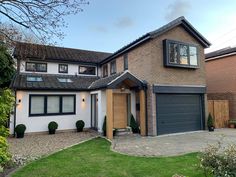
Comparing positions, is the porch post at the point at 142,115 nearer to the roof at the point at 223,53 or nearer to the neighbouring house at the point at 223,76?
the neighbouring house at the point at 223,76

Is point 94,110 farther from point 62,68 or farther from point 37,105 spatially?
point 62,68

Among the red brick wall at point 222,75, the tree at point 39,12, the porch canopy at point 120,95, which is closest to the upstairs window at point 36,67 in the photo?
the porch canopy at point 120,95

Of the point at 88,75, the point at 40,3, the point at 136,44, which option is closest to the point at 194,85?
the point at 136,44

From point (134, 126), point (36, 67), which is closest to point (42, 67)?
point (36, 67)

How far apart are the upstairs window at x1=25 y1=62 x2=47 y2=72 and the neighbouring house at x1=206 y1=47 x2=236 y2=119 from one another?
1538 centimetres

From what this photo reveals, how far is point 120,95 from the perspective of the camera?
1411cm

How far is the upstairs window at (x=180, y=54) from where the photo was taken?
1278 centimetres

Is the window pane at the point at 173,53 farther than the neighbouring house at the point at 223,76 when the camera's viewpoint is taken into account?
No

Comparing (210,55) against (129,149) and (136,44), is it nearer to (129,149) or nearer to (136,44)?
(136,44)

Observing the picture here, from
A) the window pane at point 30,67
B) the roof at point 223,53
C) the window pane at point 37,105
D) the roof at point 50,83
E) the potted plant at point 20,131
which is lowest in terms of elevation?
the potted plant at point 20,131

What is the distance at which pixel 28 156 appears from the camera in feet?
26.2

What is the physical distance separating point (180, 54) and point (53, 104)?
9.88m

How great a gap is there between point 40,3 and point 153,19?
12649mm

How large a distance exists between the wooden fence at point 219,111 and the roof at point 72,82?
6.79 meters
